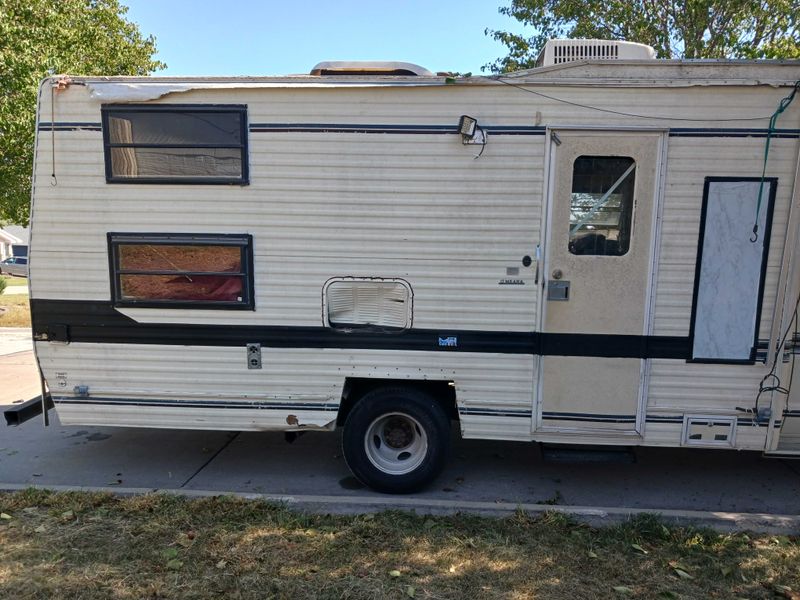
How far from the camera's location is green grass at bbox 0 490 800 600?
120 inches

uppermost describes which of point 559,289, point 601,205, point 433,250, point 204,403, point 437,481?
point 601,205

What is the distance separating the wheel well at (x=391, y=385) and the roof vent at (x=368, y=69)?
7.45ft

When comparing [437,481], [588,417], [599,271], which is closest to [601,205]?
[599,271]

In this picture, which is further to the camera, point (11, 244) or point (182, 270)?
point (11, 244)

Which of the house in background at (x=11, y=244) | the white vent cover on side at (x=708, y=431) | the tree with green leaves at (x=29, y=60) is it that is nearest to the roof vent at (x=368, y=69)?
the white vent cover on side at (x=708, y=431)

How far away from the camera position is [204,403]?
421 cm

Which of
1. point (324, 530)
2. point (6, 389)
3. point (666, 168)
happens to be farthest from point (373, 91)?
point (6, 389)

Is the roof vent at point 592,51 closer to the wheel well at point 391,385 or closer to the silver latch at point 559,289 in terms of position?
the silver latch at point 559,289

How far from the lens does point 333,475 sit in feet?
15.1

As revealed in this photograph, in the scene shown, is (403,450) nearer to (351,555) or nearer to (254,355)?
(351,555)

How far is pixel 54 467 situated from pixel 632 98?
5433 mm

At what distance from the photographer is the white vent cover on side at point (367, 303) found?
4.04 metres

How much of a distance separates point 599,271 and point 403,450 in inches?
79.1

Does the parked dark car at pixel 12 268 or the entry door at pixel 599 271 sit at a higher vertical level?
the entry door at pixel 599 271
